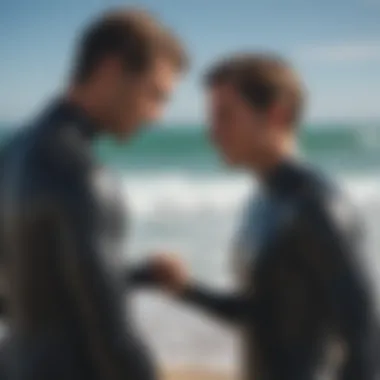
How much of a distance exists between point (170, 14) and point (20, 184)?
1.09 feet

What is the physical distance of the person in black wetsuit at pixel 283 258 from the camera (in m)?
1.15

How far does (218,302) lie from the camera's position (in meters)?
1.26

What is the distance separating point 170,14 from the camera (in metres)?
1.31

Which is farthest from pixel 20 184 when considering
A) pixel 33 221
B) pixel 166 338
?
pixel 166 338

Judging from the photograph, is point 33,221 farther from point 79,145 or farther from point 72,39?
point 72,39

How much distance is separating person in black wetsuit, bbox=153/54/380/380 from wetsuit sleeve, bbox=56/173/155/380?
151 millimetres

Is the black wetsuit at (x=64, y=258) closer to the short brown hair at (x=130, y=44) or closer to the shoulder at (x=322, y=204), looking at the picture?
the short brown hair at (x=130, y=44)

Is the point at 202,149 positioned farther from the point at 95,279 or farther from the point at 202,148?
the point at 95,279

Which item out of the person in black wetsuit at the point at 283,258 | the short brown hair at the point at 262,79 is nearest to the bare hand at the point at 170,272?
the person in black wetsuit at the point at 283,258

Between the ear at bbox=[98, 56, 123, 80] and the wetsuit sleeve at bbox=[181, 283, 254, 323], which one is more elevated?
the ear at bbox=[98, 56, 123, 80]

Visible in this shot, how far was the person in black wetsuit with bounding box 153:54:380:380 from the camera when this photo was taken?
115 cm

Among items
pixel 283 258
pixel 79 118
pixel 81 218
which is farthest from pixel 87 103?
pixel 283 258

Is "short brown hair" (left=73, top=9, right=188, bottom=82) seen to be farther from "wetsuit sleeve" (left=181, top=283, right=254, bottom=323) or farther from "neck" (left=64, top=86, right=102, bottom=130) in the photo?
"wetsuit sleeve" (left=181, top=283, right=254, bottom=323)

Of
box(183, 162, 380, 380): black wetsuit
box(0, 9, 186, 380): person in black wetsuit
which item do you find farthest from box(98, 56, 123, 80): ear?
box(183, 162, 380, 380): black wetsuit
